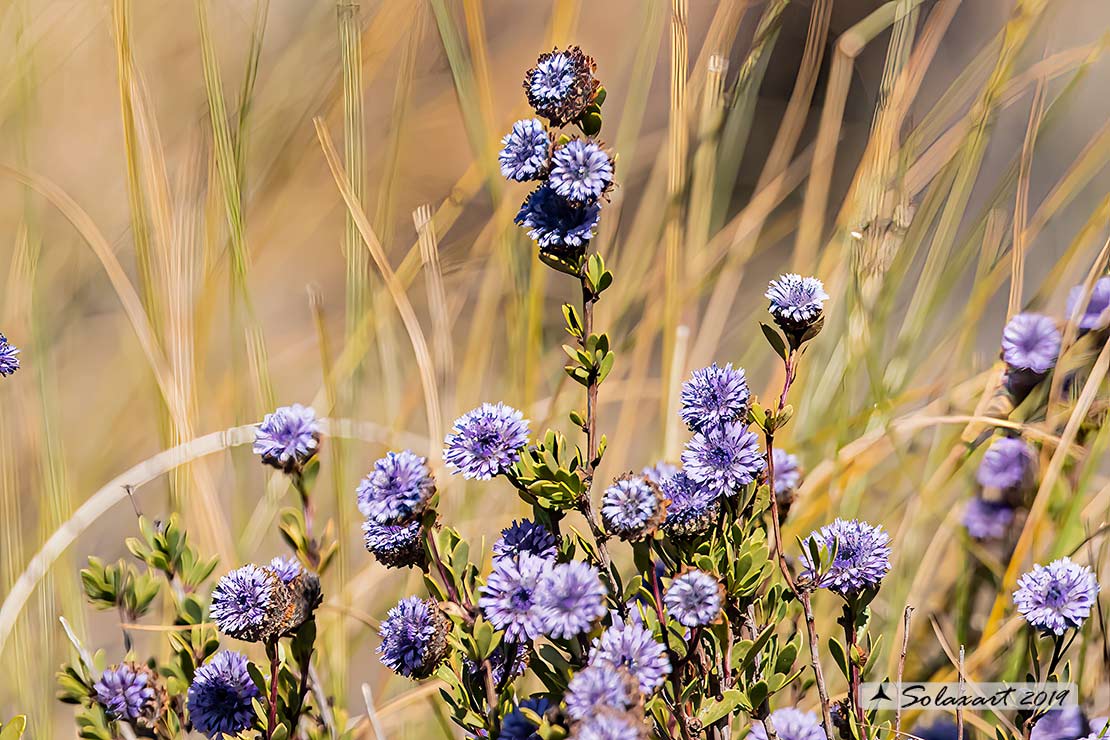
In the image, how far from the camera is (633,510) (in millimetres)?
495

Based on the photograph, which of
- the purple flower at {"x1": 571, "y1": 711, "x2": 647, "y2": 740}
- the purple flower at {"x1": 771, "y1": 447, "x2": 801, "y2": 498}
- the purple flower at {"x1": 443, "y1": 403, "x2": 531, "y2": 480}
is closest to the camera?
the purple flower at {"x1": 571, "y1": 711, "x2": 647, "y2": 740}

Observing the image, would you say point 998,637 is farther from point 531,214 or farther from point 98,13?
point 98,13

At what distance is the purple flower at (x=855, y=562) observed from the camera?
0.56m

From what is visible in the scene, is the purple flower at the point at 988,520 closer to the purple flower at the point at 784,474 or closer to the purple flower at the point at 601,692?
the purple flower at the point at 784,474

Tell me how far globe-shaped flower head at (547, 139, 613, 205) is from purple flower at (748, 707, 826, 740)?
0.96ft

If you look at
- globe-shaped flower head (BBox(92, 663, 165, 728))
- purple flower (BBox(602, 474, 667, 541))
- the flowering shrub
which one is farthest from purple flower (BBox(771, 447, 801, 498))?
globe-shaped flower head (BBox(92, 663, 165, 728))

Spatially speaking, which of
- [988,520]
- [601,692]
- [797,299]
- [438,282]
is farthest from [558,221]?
[988,520]

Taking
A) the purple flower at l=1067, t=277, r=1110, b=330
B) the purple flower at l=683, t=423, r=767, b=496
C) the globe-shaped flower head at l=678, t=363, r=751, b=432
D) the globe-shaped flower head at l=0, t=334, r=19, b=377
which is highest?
the purple flower at l=1067, t=277, r=1110, b=330

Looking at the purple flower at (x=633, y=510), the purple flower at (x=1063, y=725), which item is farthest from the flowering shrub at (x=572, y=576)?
the purple flower at (x=1063, y=725)

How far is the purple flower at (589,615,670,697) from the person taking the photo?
47 cm

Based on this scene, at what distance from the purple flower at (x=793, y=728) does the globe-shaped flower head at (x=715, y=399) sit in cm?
16

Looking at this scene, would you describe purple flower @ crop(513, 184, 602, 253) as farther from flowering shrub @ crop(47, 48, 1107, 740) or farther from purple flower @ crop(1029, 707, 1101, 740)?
purple flower @ crop(1029, 707, 1101, 740)

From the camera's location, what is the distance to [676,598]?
0.49 metres

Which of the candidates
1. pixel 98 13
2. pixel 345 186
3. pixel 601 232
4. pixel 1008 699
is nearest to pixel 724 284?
pixel 601 232
